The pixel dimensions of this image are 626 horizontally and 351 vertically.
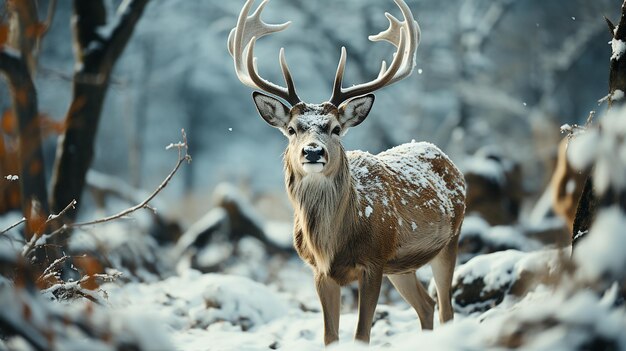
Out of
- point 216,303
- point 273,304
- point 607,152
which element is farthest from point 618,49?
point 216,303

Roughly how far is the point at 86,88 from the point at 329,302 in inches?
201

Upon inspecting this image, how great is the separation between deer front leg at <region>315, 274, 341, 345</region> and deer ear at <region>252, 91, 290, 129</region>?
124 centimetres

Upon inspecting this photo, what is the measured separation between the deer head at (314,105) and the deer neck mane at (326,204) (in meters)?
0.07

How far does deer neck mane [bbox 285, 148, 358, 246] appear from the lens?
5320mm

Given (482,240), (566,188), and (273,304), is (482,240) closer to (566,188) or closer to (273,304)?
(566,188)

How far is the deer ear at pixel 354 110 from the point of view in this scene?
5.74 metres

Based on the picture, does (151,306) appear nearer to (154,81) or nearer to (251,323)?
(251,323)

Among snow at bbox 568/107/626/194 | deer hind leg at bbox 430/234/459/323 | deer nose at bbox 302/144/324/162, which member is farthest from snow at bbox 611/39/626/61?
deer hind leg at bbox 430/234/459/323

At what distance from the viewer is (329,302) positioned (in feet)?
17.7

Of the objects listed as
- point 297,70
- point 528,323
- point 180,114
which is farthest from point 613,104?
point 180,114

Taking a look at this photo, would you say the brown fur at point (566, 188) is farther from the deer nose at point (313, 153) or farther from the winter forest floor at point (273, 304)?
the deer nose at point (313, 153)

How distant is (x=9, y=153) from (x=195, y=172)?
28.0 m

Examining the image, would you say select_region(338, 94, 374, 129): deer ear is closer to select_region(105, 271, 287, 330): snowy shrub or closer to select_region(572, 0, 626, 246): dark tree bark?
select_region(572, 0, 626, 246): dark tree bark

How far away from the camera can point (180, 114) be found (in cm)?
2989
